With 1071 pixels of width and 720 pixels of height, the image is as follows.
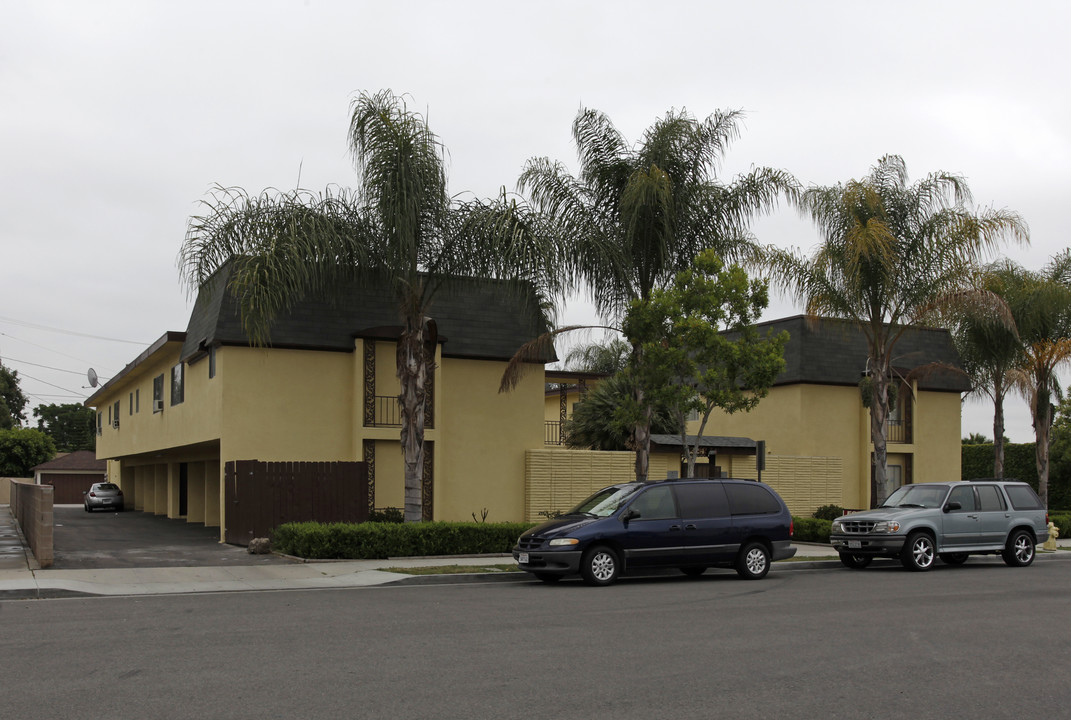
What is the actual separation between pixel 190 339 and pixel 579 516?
14.3 meters

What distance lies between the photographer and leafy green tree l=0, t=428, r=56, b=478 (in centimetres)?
6500

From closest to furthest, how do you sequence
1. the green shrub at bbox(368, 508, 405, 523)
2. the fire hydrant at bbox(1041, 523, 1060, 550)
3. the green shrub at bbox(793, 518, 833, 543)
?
the green shrub at bbox(368, 508, 405, 523) < the fire hydrant at bbox(1041, 523, 1060, 550) < the green shrub at bbox(793, 518, 833, 543)

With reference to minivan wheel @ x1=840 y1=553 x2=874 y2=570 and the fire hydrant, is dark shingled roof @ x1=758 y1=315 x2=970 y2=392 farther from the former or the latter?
minivan wheel @ x1=840 y1=553 x2=874 y2=570

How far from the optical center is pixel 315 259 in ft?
63.8

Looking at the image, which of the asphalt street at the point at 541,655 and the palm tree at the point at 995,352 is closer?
the asphalt street at the point at 541,655

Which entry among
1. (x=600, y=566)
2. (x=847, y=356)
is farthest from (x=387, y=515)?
(x=847, y=356)

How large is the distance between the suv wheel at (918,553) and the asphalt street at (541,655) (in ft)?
13.3

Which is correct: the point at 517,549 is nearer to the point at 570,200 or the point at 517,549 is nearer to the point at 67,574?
the point at 67,574

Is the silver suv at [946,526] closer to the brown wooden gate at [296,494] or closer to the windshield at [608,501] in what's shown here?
the windshield at [608,501]

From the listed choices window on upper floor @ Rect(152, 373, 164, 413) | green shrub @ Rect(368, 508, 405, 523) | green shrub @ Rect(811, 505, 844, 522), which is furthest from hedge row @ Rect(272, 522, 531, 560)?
green shrub @ Rect(811, 505, 844, 522)

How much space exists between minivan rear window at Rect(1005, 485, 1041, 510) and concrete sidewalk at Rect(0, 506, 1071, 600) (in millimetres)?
4494

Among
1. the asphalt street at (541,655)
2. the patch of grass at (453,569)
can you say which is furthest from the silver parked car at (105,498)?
the asphalt street at (541,655)

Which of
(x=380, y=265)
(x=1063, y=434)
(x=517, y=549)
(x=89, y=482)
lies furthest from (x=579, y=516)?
(x=89, y=482)

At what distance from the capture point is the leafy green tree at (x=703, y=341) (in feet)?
67.0
